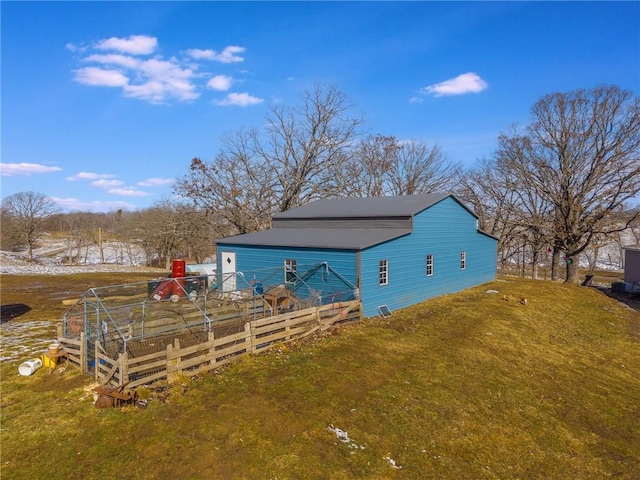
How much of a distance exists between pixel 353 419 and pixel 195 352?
4922 millimetres

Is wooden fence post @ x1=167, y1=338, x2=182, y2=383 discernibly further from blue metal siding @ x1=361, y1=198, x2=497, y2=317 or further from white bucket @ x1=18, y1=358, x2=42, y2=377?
blue metal siding @ x1=361, y1=198, x2=497, y2=317

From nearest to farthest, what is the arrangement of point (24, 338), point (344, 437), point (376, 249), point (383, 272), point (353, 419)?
point (344, 437)
point (353, 419)
point (24, 338)
point (376, 249)
point (383, 272)

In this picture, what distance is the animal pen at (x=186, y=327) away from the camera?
1012 centimetres

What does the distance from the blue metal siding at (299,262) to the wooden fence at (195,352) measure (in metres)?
2.97

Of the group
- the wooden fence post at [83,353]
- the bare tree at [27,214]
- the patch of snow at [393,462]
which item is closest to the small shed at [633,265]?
the patch of snow at [393,462]

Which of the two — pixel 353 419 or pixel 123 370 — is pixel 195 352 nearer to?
pixel 123 370

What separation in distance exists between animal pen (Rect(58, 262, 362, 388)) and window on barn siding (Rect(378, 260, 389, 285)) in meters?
1.93

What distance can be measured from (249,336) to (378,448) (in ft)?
19.1

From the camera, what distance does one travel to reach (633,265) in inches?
1344

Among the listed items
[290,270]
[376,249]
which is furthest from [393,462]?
[290,270]

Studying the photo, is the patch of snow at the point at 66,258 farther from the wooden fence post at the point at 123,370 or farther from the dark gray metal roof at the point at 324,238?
the wooden fence post at the point at 123,370

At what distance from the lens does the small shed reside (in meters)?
33.2

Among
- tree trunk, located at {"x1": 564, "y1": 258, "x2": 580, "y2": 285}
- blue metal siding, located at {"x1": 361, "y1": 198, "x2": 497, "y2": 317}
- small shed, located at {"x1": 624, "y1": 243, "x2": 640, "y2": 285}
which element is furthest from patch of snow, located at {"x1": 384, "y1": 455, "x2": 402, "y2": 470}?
small shed, located at {"x1": 624, "y1": 243, "x2": 640, "y2": 285}

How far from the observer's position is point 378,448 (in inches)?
307
